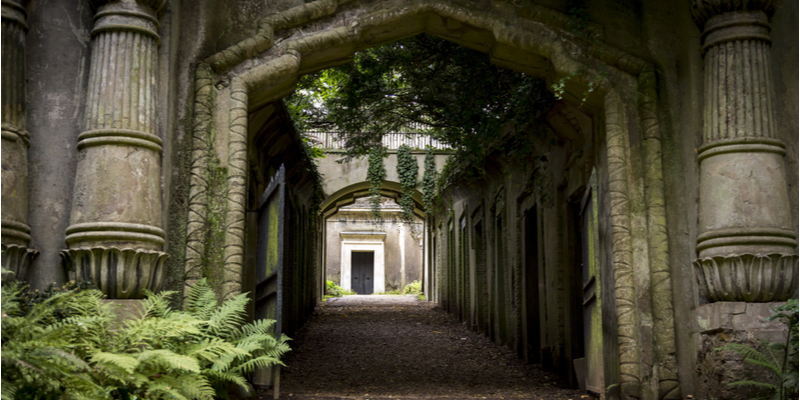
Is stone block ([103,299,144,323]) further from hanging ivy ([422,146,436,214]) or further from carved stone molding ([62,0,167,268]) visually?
hanging ivy ([422,146,436,214])

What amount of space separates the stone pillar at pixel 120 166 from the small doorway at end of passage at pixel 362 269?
102 ft

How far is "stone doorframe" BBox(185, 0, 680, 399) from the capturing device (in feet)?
19.7

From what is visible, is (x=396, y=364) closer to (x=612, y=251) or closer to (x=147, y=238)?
(x=612, y=251)

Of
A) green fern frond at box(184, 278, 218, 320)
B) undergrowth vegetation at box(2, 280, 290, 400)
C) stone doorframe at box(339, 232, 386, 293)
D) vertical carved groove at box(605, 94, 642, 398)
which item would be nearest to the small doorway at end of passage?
stone doorframe at box(339, 232, 386, 293)

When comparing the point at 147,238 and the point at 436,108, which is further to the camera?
the point at 436,108

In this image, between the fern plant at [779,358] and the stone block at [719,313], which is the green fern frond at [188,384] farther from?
the stone block at [719,313]

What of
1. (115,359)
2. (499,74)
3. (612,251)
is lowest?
(115,359)

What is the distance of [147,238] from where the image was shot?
5387mm

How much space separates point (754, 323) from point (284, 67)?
4243 millimetres

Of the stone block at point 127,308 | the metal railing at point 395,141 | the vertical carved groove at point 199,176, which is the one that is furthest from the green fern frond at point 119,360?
the metal railing at point 395,141

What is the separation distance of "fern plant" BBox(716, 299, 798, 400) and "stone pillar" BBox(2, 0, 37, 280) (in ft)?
16.2

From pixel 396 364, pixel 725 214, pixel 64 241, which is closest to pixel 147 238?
pixel 64 241

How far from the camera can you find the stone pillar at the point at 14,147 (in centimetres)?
508

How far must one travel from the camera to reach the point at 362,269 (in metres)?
36.7
